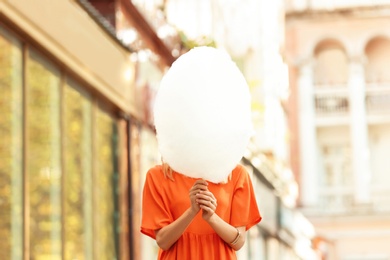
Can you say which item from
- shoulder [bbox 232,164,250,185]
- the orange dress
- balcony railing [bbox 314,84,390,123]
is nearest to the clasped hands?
the orange dress

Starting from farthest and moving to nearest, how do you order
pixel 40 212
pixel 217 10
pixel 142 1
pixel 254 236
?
pixel 217 10 → pixel 254 236 → pixel 142 1 → pixel 40 212

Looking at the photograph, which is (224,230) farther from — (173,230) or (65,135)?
(65,135)

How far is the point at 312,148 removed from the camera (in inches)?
1810

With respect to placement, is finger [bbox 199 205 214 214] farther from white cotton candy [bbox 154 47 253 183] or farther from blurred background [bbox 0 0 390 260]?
blurred background [bbox 0 0 390 260]

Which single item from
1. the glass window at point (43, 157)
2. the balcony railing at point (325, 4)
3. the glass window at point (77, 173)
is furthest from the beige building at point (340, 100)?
the glass window at point (43, 157)

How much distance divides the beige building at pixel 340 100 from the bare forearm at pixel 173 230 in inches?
1526

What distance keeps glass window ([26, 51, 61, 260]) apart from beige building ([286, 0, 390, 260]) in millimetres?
33505

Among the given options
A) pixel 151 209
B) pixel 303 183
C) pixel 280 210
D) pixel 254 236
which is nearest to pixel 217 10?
pixel 280 210

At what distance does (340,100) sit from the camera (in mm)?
46031

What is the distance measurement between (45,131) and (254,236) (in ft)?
37.8

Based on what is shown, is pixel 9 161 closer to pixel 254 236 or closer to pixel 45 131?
pixel 45 131

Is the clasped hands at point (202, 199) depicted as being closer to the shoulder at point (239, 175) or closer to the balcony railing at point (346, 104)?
the shoulder at point (239, 175)

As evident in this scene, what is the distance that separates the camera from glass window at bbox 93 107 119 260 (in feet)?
40.6

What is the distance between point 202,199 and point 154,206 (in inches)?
10.8
